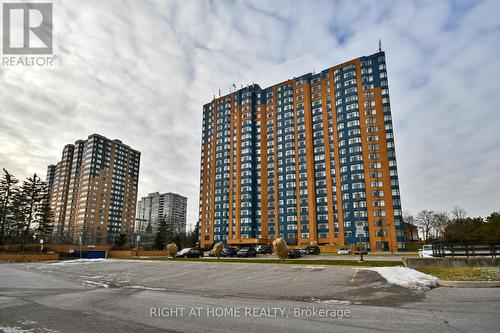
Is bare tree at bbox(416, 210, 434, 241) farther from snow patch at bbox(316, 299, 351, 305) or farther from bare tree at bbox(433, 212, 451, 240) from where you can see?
snow patch at bbox(316, 299, 351, 305)

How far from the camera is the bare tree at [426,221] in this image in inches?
4397

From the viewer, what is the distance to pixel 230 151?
11412cm

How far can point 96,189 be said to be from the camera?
161000mm

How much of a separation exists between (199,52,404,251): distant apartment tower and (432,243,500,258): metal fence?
63.1 metres

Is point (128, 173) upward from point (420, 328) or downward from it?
upward

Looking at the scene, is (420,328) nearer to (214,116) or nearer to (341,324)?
(341,324)

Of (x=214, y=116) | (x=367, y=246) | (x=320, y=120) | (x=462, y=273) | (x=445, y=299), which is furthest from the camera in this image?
(x=214, y=116)

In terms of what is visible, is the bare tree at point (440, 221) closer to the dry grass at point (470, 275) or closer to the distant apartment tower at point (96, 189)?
the dry grass at point (470, 275)

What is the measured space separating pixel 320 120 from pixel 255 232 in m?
43.0

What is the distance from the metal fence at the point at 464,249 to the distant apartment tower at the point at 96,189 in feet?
499

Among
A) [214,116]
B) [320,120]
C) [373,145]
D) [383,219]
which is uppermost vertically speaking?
[214,116]

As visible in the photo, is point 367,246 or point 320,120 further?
point 320,120

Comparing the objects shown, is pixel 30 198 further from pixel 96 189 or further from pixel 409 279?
pixel 96 189

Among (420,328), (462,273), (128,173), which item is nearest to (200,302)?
(420,328)
